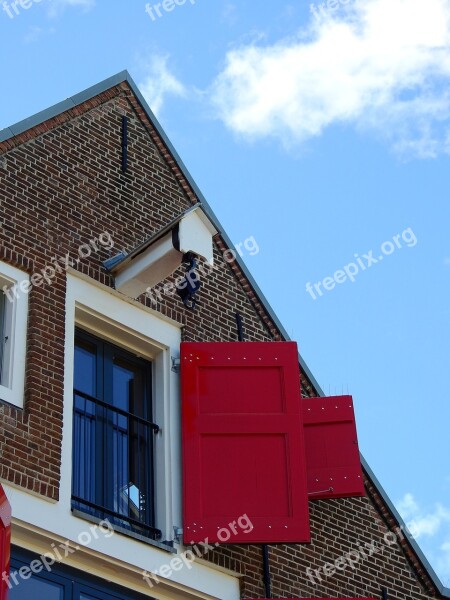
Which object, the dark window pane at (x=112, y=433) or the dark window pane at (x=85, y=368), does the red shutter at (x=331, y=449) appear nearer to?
the dark window pane at (x=112, y=433)

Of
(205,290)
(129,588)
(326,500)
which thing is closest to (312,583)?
(326,500)

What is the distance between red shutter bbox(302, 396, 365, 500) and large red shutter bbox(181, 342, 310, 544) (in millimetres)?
787

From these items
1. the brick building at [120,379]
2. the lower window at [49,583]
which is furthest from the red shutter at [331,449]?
the lower window at [49,583]

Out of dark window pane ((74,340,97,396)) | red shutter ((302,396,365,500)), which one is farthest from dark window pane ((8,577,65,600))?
red shutter ((302,396,365,500))

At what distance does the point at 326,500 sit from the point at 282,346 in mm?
1629

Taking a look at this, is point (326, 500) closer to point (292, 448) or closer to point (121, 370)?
point (292, 448)

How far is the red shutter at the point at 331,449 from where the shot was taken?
13.9 metres

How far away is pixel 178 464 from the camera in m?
13.2

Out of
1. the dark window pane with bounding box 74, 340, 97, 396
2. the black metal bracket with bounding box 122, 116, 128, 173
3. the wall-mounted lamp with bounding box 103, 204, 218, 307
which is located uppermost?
the black metal bracket with bounding box 122, 116, 128, 173

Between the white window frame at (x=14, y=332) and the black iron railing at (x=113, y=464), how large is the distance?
0.73 meters

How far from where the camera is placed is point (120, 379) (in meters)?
13.7

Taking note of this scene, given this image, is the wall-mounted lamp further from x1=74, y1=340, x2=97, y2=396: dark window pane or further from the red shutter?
the red shutter

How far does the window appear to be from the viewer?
1271 cm

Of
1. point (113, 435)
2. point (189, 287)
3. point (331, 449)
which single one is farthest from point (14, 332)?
point (331, 449)
